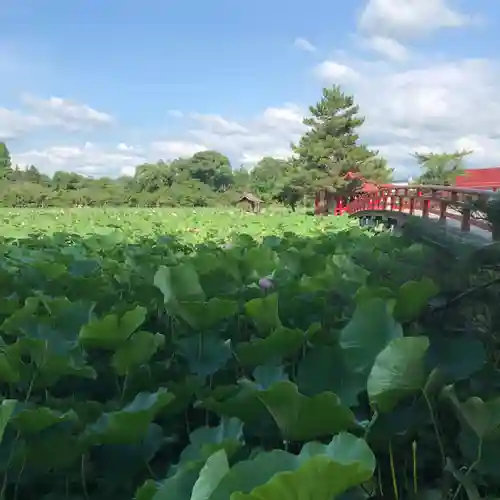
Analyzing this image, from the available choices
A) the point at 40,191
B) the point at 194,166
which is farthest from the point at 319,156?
the point at 194,166

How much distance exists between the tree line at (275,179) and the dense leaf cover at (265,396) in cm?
2758

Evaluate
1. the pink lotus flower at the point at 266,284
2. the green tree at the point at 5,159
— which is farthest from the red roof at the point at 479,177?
the pink lotus flower at the point at 266,284

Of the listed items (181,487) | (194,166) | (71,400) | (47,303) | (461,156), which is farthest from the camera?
(194,166)

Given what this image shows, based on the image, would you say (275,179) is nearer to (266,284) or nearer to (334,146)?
(334,146)

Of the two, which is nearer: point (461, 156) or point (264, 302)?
point (264, 302)

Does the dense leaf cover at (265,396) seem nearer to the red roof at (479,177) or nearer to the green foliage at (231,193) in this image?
the green foliage at (231,193)

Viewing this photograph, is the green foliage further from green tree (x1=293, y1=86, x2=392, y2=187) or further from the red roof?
the red roof

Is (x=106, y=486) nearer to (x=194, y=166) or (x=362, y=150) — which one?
(x=362, y=150)

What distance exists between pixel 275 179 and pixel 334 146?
32.8 feet

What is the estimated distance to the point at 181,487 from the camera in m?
0.50

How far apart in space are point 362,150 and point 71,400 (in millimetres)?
29254

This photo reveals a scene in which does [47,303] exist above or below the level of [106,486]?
above

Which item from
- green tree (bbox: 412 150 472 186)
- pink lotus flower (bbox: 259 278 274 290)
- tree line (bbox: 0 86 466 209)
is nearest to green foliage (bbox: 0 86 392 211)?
tree line (bbox: 0 86 466 209)

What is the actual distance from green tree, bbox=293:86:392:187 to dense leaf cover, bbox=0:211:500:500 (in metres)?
27.9
